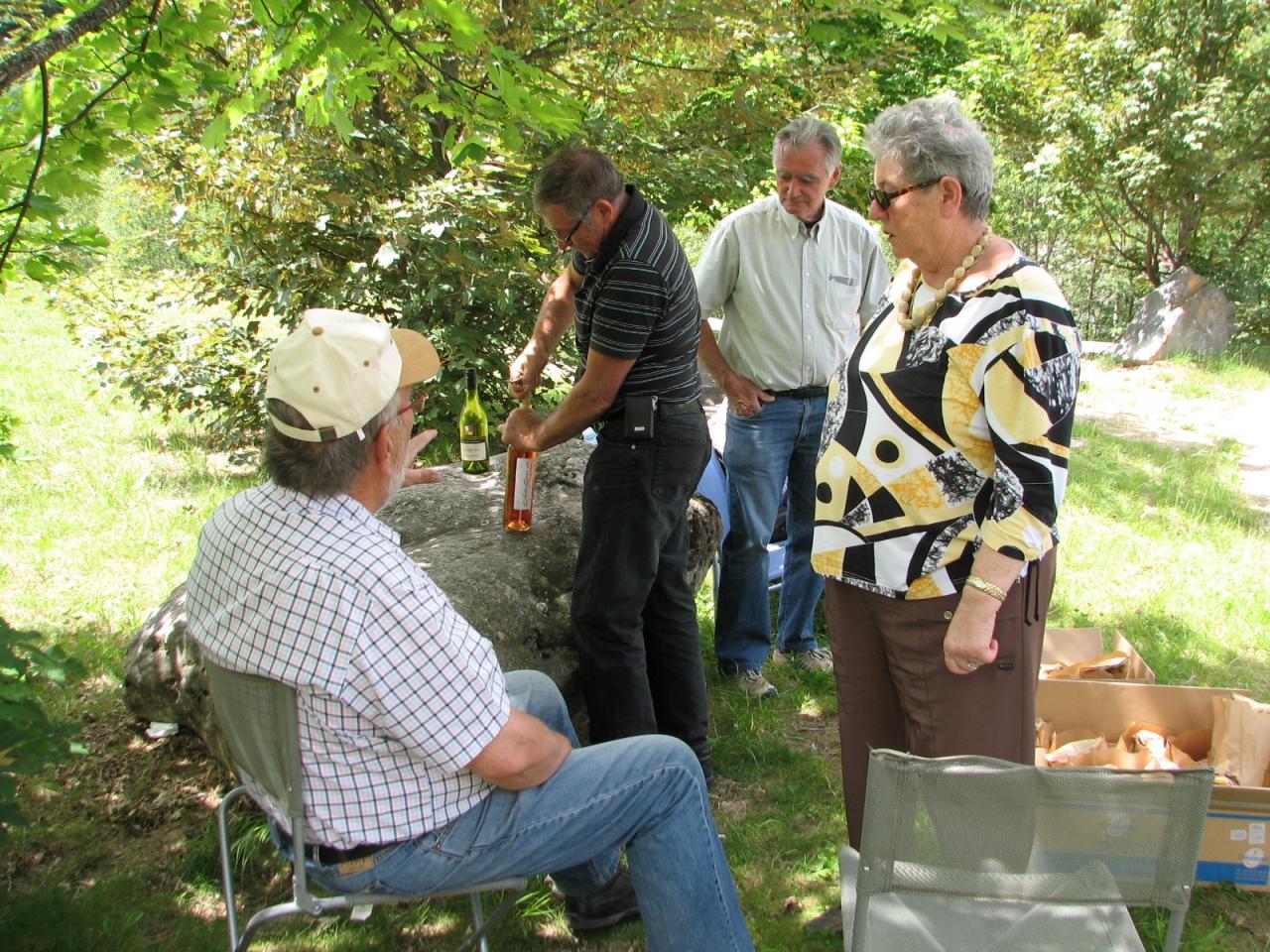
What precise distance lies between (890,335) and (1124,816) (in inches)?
44.2

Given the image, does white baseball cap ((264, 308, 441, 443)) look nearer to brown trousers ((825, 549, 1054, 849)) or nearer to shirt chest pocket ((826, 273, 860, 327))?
brown trousers ((825, 549, 1054, 849))

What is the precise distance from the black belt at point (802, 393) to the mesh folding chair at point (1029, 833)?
2384 mm

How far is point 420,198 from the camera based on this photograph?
5500 millimetres

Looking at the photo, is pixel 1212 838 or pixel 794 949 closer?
pixel 794 949

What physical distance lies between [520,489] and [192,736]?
1.39 meters

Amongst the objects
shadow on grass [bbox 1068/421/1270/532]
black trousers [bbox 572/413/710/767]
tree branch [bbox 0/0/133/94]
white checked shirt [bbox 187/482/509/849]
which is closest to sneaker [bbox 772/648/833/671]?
black trousers [bbox 572/413/710/767]

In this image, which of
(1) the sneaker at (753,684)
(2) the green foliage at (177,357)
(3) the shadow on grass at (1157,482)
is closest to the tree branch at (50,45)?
(1) the sneaker at (753,684)

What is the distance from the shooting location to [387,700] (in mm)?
1856

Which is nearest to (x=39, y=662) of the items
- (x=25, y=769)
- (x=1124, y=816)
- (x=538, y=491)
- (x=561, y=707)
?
(x=25, y=769)

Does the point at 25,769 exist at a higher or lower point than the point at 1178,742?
higher

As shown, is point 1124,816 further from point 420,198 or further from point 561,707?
point 420,198

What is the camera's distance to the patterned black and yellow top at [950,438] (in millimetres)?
2111

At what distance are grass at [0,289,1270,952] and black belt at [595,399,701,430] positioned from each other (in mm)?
1330

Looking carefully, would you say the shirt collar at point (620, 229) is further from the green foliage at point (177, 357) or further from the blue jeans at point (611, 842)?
the green foliage at point (177, 357)
